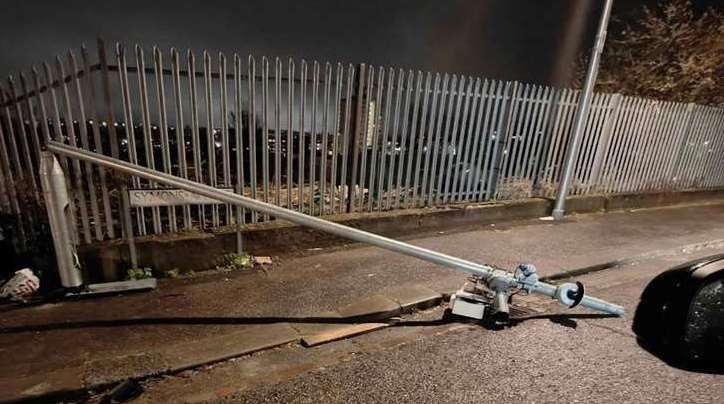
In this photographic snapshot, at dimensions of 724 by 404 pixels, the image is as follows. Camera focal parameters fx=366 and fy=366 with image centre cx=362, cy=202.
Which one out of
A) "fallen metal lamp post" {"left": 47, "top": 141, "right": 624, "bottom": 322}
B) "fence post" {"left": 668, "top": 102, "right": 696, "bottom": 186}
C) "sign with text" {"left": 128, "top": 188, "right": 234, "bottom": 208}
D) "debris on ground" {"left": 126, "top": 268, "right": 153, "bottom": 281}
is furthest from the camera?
"fence post" {"left": 668, "top": 102, "right": 696, "bottom": 186}

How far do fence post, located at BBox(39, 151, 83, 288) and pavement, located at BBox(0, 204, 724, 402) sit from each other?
0.33 meters

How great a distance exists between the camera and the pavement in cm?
237

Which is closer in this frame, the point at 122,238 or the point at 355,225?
the point at 122,238

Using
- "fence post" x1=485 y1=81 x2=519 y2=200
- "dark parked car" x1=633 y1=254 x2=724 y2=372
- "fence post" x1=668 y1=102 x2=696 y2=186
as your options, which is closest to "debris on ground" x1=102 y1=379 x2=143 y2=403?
"dark parked car" x1=633 y1=254 x2=724 y2=372

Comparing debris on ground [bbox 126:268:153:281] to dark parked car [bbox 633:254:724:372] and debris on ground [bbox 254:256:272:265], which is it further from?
dark parked car [bbox 633:254:724:372]

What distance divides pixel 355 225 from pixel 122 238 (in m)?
2.64

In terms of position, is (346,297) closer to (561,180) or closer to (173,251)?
(173,251)

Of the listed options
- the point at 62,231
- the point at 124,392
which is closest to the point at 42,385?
the point at 124,392

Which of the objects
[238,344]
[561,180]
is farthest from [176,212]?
[561,180]

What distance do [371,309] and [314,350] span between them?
0.72 m

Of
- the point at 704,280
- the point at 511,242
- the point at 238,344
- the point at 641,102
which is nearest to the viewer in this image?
the point at 704,280

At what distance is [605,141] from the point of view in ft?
24.0

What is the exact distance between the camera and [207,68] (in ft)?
12.3

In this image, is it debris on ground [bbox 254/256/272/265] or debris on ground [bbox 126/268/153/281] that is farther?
debris on ground [bbox 254/256/272/265]
